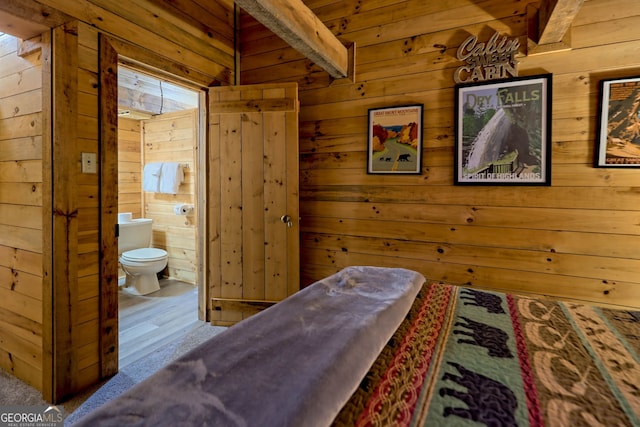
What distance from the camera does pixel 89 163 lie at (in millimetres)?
1757

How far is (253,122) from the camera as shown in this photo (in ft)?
8.15

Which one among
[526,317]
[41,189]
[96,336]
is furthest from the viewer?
[96,336]

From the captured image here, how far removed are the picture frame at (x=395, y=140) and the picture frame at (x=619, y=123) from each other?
998mm

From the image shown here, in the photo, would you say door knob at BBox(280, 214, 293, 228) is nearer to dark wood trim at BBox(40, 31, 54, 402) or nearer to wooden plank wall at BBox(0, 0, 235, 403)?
wooden plank wall at BBox(0, 0, 235, 403)

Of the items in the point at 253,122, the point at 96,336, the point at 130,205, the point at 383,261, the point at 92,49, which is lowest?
the point at 96,336

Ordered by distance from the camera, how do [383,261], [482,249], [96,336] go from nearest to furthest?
[96,336] → [482,249] → [383,261]

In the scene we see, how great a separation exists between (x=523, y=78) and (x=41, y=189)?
2.86 metres

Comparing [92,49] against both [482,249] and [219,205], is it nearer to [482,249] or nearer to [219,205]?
[219,205]

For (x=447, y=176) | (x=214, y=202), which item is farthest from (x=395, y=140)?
(x=214, y=202)

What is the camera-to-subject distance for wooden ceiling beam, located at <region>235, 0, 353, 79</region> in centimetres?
151

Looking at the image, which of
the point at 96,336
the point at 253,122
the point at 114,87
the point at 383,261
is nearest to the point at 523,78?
the point at 383,261

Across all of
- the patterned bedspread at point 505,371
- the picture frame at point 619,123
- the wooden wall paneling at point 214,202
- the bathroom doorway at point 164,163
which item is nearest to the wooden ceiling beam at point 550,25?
the picture frame at point 619,123

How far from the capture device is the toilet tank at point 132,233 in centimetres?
345

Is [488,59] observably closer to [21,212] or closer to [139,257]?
[21,212]
